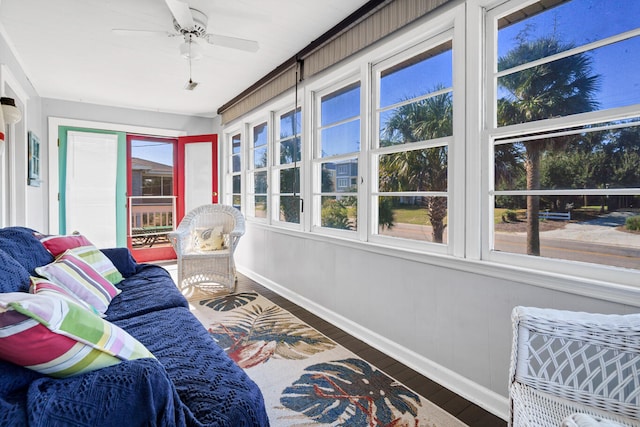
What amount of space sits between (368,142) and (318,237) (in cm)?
101

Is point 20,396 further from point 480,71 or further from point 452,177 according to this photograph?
point 480,71

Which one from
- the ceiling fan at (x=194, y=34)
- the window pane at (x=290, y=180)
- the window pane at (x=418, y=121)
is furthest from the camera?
the window pane at (x=290, y=180)

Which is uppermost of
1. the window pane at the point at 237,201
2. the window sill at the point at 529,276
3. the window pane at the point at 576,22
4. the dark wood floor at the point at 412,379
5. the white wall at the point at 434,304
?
the window pane at the point at 576,22

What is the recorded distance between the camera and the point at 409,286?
2209 millimetres

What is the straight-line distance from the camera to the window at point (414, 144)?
6.95ft

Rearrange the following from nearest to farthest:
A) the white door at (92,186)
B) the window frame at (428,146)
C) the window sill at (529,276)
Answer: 1. the window sill at (529,276)
2. the window frame at (428,146)
3. the white door at (92,186)

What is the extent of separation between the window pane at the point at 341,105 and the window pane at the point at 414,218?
86cm

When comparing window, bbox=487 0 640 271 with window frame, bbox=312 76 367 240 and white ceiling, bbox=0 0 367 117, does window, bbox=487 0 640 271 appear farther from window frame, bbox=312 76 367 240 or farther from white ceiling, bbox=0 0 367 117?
white ceiling, bbox=0 0 367 117

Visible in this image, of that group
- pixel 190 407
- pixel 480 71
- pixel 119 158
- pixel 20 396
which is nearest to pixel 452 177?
pixel 480 71

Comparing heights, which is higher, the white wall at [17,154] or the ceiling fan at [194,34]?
the ceiling fan at [194,34]

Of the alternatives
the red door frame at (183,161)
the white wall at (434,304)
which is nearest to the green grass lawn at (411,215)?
the white wall at (434,304)

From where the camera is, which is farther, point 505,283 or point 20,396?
point 505,283

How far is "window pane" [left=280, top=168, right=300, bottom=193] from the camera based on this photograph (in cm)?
356

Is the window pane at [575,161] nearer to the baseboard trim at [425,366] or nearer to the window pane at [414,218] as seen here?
the window pane at [414,218]
